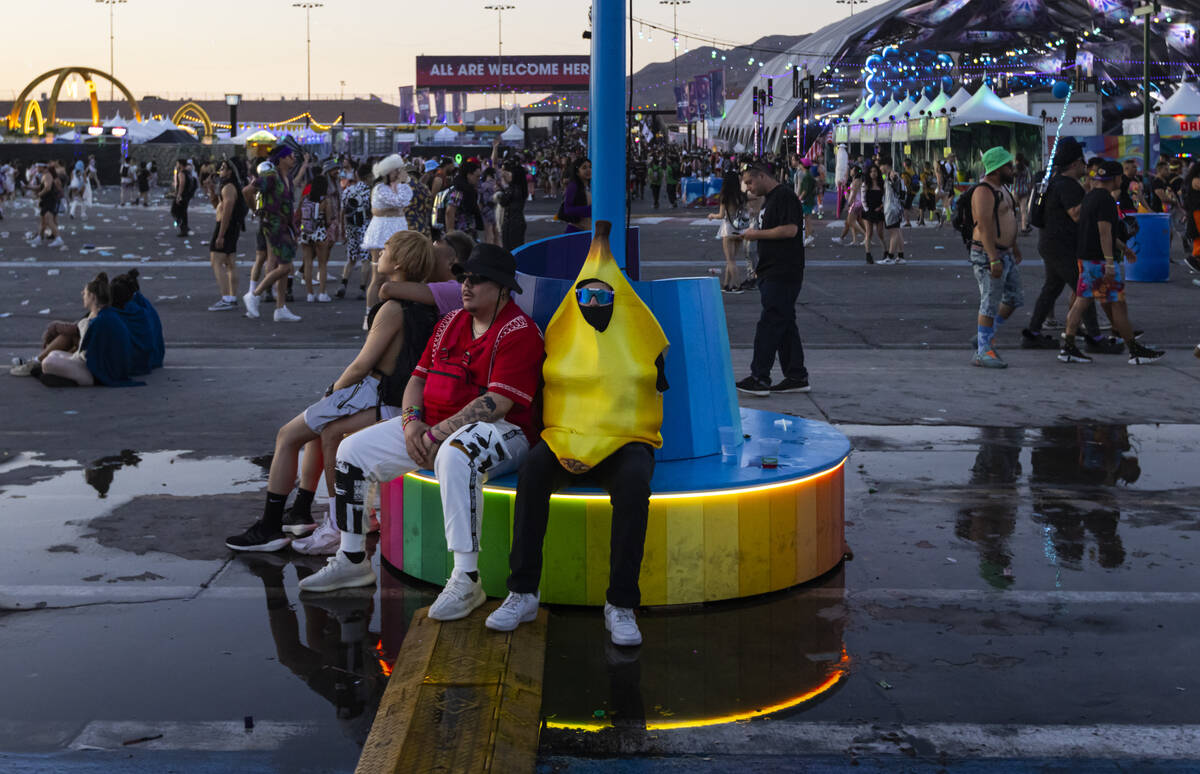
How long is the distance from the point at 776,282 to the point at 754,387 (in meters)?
0.77

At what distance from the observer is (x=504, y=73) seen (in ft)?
445

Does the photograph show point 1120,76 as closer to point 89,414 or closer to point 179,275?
point 179,275

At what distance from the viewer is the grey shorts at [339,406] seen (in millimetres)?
5730

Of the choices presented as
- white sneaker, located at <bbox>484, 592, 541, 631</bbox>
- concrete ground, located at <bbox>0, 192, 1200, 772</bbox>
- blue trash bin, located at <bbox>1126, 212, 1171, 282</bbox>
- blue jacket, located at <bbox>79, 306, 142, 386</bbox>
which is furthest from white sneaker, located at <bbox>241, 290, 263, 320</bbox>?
blue trash bin, located at <bbox>1126, 212, 1171, 282</bbox>

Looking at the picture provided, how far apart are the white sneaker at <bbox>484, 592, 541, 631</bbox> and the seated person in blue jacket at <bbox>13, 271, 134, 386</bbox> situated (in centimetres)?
624

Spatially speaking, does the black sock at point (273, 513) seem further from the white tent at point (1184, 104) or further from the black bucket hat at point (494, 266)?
the white tent at point (1184, 104)

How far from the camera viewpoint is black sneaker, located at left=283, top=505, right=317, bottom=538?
19.5 ft

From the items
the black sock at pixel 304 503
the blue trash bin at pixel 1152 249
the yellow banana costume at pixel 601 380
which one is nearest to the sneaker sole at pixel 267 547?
the black sock at pixel 304 503

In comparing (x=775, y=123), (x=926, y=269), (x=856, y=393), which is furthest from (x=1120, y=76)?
(x=856, y=393)

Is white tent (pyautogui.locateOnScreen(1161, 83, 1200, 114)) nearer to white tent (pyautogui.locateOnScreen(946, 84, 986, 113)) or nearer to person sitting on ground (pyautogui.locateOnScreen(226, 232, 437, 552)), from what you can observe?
white tent (pyautogui.locateOnScreen(946, 84, 986, 113))

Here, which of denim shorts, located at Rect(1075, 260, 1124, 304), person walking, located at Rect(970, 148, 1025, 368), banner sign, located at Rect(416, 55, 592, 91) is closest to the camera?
person walking, located at Rect(970, 148, 1025, 368)

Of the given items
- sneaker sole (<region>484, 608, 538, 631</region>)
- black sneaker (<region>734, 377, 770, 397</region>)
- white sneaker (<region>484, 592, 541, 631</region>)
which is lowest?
sneaker sole (<region>484, 608, 538, 631</region>)

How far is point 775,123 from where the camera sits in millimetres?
70625

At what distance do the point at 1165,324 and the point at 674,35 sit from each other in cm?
6525
